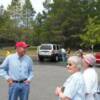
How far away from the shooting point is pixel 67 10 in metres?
76.9

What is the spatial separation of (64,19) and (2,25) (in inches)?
448

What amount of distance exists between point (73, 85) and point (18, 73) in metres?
2.65

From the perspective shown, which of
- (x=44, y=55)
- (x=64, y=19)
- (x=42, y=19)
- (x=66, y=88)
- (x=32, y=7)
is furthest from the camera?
(x=32, y=7)

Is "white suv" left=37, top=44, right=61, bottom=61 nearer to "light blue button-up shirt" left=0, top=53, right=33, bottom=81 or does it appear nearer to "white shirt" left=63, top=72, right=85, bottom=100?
"light blue button-up shirt" left=0, top=53, right=33, bottom=81

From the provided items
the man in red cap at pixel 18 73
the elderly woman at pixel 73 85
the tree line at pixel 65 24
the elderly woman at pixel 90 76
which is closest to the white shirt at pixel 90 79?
the elderly woman at pixel 90 76

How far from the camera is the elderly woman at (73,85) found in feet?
18.9

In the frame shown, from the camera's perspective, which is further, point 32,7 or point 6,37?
point 32,7

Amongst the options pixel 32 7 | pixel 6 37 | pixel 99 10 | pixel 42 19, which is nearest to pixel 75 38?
pixel 99 10

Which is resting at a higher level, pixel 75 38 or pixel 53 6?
pixel 53 6

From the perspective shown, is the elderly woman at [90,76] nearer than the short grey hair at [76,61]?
No

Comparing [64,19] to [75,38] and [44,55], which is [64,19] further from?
[44,55]

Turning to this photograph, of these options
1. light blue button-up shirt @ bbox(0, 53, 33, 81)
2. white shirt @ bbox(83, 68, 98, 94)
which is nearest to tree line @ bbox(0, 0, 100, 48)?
light blue button-up shirt @ bbox(0, 53, 33, 81)

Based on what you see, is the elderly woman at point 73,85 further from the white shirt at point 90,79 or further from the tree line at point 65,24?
the tree line at point 65,24

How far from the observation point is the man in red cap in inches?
325
